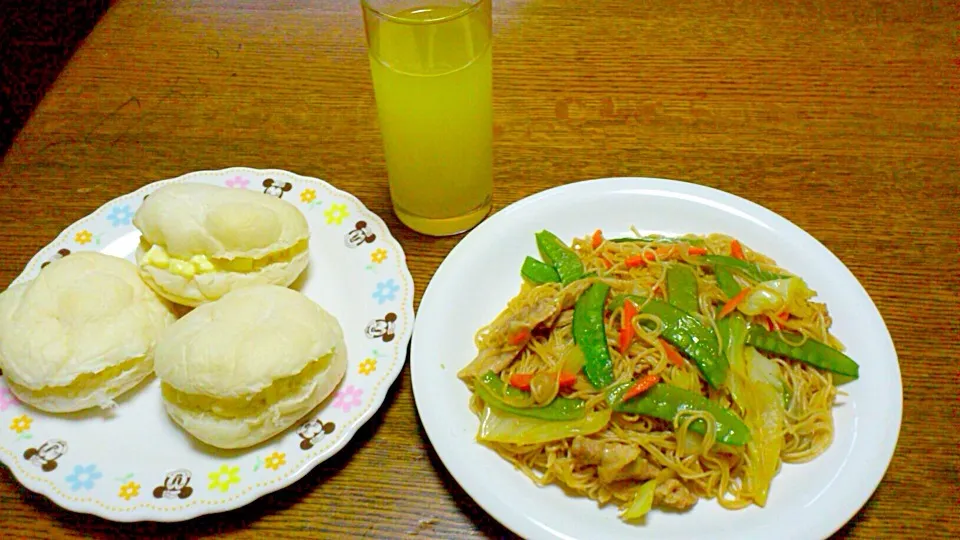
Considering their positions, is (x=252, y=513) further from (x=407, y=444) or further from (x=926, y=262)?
(x=926, y=262)

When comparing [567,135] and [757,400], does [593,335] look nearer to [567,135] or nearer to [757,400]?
[757,400]

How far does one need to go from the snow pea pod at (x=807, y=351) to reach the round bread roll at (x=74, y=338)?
160cm

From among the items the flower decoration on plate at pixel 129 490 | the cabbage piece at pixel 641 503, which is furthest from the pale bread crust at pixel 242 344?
the cabbage piece at pixel 641 503

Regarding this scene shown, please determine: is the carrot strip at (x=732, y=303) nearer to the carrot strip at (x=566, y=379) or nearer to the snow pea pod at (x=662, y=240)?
the snow pea pod at (x=662, y=240)

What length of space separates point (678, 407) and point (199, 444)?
1.20 metres

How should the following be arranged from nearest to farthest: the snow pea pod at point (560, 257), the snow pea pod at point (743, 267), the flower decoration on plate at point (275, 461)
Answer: the flower decoration on plate at point (275, 461) → the snow pea pod at point (743, 267) → the snow pea pod at point (560, 257)

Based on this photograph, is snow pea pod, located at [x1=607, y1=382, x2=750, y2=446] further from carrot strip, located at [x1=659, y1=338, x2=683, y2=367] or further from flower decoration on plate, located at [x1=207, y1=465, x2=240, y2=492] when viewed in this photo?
flower decoration on plate, located at [x1=207, y1=465, x2=240, y2=492]

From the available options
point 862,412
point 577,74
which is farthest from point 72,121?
point 862,412

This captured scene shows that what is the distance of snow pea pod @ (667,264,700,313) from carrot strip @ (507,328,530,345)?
16.6 inches

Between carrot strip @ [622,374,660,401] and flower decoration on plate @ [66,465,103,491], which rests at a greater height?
carrot strip @ [622,374,660,401]

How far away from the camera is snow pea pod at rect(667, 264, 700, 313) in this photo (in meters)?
1.89

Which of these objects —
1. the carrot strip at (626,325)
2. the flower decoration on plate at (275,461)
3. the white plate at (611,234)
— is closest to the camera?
the white plate at (611,234)

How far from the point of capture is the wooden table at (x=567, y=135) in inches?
67.6

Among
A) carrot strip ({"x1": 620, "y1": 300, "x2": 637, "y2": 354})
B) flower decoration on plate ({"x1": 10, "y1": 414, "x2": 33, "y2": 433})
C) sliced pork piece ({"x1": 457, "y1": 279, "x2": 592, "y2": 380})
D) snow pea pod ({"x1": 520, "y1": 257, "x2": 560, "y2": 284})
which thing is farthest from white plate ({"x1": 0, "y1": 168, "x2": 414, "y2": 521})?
A: carrot strip ({"x1": 620, "y1": 300, "x2": 637, "y2": 354})
